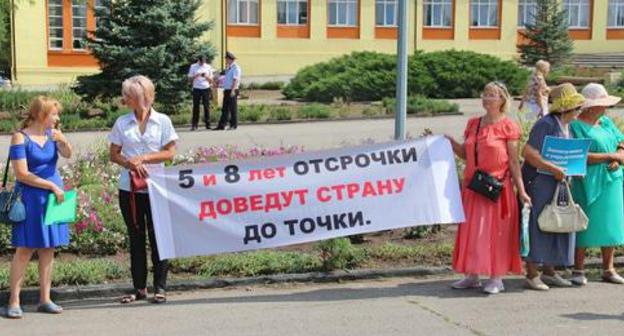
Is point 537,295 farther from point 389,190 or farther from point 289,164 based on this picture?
point 289,164

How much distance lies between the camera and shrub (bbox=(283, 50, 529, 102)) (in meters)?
32.7

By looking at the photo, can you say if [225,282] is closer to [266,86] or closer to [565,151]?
[565,151]

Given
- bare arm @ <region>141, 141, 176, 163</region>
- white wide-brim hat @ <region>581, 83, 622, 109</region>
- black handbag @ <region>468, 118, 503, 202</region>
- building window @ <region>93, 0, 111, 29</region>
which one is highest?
building window @ <region>93, 0, 111, 29</region>

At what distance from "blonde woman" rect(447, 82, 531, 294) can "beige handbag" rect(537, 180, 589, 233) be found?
0.23 m

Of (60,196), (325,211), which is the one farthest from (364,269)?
(60,196)

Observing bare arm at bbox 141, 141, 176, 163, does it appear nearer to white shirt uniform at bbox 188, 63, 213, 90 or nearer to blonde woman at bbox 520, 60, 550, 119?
blonde woman at bbox 520, 60, 550, 119

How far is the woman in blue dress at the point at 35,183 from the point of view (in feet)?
23.6

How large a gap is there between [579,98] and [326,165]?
2.34 m

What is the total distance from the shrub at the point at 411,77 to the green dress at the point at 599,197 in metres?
23.8

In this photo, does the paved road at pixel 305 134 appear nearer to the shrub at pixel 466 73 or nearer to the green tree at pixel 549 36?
the shrub at pixel 466 73

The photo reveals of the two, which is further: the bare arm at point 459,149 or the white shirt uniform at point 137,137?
the bare arm at point 459,149

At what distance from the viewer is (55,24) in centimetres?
3950

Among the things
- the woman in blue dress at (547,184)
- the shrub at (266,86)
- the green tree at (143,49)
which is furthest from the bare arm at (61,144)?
the shrub at (266,86)

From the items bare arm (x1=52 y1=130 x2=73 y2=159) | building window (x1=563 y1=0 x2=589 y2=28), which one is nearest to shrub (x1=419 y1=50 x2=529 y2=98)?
building window (x1=563 y1=0 x2=589 y2=28)
